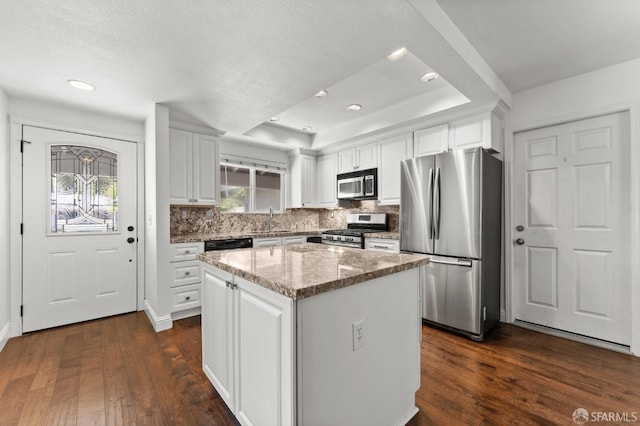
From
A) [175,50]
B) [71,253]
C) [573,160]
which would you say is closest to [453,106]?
[573,160]

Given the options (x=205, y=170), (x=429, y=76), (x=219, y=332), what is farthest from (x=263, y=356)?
(x=205, y=170)

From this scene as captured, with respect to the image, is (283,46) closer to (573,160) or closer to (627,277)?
(573,160)

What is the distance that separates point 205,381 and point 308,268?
1303mm

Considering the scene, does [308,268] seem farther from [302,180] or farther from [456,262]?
[302,180]

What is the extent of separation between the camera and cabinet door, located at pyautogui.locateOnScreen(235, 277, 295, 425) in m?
1.12

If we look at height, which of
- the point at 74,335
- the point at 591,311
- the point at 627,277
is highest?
the point at 627,277

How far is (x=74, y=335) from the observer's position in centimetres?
277

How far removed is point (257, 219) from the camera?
15.2ft

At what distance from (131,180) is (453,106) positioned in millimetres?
3718

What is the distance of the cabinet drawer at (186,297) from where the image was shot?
3.14 meters

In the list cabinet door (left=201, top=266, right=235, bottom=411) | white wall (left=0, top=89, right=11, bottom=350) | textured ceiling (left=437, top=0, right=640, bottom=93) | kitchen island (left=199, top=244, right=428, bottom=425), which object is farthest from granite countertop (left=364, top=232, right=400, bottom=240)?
white wall (left=0, top=89, right=11, bottom=350)

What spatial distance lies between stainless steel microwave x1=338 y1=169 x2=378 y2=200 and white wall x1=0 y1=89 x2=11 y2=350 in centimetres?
373

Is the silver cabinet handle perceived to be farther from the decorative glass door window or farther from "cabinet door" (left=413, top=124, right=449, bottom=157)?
the decorative glass door window

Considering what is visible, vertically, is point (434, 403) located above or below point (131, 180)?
below
